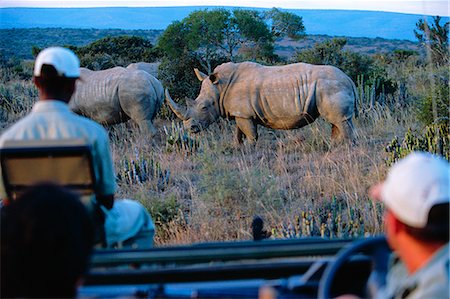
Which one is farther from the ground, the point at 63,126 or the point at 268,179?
the point at 63,126

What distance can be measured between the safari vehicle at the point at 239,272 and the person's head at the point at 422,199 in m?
0.34

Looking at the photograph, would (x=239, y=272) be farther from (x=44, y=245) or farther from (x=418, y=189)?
(x=44, y=245)

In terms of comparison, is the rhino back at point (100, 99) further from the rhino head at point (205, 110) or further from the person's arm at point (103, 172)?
the person's arm at point (103, 172)

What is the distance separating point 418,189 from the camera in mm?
2312

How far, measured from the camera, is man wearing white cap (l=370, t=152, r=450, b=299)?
2.30m

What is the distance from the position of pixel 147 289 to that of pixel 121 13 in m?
91.3

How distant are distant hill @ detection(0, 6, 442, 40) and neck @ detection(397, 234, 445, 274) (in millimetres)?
62258

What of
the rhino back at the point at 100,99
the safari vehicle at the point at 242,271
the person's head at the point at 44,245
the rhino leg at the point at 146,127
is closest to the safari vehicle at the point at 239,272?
the safari vehicle at the point at 242,271

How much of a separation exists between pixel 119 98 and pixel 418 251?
400 inches

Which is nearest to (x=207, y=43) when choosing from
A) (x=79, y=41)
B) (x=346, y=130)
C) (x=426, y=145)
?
(x=346, y=130)

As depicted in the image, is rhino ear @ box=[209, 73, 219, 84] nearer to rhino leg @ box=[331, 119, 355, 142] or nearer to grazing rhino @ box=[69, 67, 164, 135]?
grazing rhino @ box=[69, 67, 164, 135]

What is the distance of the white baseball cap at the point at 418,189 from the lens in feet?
7.54

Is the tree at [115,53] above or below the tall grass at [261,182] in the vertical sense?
above

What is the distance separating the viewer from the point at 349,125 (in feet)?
35.0
